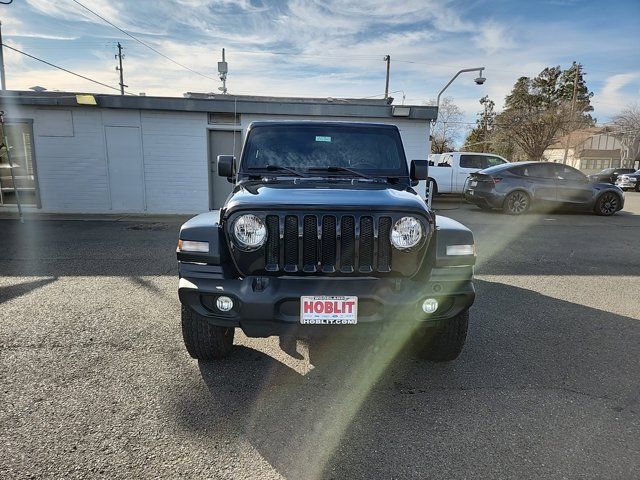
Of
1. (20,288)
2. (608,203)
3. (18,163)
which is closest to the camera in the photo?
(20,288)

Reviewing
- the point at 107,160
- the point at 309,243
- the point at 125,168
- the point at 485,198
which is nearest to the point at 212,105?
the point at 125,168

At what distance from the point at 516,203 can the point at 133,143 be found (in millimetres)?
11214

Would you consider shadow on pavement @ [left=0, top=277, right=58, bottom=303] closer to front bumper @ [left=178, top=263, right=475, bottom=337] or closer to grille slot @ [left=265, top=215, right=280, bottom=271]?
front bumper @ [left=178, top=263, right=475, bottom=337]

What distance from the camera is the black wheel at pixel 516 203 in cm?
1242

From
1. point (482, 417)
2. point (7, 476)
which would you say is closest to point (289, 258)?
point (482, 417)

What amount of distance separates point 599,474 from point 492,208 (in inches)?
450

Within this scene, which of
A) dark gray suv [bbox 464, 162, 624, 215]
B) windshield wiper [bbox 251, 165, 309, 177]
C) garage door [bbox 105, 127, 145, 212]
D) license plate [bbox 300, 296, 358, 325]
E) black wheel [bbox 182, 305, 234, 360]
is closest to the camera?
license plate [bbox 300, 296, 358, 325]

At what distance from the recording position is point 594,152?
5453 cm

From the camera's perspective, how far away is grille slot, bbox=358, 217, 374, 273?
2812 millimetres

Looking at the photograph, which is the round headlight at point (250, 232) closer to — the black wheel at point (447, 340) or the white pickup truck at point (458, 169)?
the black wheel at point (447, 340)

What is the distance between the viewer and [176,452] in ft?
7.58

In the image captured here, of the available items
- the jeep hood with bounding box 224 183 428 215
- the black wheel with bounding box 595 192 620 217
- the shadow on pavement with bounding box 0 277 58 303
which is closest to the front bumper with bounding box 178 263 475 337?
the jeep hood with bounding box 224 183 428 215

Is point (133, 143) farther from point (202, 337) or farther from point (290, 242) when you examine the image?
point (290, 242)

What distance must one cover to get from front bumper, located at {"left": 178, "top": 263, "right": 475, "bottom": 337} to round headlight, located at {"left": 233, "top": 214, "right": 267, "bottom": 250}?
0.72 ft
